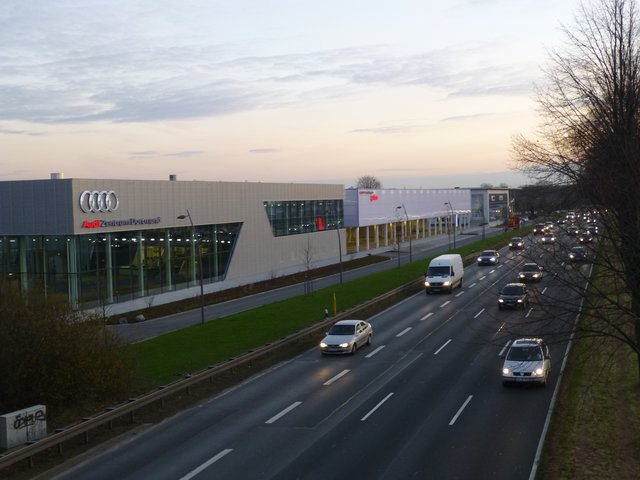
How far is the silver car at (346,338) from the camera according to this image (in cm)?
3002

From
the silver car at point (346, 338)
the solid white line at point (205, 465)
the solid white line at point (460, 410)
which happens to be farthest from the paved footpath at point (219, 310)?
the solid white line at point (460, 410)

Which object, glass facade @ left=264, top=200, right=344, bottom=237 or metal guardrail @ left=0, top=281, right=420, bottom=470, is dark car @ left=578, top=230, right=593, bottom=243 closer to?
metal guardrail @ left=0, top=281, right=420, bottom=470

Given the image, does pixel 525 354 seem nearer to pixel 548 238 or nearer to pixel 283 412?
pixel 548 238

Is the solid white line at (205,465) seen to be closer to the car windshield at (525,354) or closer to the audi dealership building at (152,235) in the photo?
the audi dealership building at (152,235)

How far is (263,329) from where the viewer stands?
35719 millimetres

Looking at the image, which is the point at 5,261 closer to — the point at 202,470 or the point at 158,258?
the point at 158,258

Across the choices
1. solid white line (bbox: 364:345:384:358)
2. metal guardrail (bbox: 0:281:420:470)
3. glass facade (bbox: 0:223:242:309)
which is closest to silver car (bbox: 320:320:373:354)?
solid white line (bbox: 364:345:384:358)

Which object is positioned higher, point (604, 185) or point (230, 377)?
point (604, 185)

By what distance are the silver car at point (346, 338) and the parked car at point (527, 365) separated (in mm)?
7719

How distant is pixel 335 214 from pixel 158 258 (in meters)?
34.3

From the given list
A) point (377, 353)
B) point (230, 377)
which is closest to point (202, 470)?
point (230, 377)

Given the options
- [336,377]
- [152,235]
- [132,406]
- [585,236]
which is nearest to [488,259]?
[152,235]

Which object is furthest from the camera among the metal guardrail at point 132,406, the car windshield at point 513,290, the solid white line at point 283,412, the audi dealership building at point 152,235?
the audi dealership building at point 152,235

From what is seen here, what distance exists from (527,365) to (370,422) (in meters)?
6.58
